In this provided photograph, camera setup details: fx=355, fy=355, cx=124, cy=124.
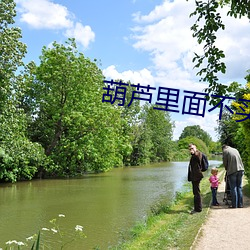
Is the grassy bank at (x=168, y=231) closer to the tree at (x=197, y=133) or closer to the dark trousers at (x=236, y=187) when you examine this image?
the dark trousers at (x=236, y=187)

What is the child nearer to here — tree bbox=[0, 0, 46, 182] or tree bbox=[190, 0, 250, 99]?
tree bbox=[190, 0, 250, 99]

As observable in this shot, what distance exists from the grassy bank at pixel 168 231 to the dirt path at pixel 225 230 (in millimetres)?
183

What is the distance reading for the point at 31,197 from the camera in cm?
1689

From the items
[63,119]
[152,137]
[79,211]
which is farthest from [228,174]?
[152,137]

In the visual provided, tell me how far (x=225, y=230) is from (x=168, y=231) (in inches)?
49.2

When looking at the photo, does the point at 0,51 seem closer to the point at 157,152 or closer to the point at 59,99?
the point at 59,99

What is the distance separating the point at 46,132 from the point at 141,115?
3292 cm

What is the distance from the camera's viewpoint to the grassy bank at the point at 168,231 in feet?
Answer: 23.3

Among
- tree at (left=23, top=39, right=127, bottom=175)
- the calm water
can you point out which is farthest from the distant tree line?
the calm water

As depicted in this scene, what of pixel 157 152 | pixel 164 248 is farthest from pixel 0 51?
pixel 157 152

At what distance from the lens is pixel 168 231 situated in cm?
797

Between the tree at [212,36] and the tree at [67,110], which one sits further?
the tree at [67,110]

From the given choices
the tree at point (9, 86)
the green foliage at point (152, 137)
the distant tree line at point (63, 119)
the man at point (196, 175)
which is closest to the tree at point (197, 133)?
the green foliage at point (152, 137)

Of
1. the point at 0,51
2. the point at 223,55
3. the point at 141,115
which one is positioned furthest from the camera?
the point at 141,115
